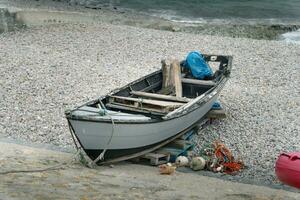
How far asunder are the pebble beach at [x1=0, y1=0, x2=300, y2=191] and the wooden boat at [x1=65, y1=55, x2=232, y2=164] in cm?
95

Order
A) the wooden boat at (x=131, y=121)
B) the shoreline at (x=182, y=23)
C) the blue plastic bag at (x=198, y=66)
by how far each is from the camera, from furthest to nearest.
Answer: the shoreline at (x=182, y=23), the blue plastic bag at (x=198, y=66), the wooden boat at (x=131, y=121)

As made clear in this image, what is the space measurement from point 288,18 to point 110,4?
11.3 meters

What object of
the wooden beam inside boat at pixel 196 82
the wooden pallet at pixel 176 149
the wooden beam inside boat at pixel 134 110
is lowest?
the wooden pallet at pixel 176 149

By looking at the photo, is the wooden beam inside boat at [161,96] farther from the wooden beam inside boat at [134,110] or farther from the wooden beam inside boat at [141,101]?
the wooden beam inside boat at [134,110]

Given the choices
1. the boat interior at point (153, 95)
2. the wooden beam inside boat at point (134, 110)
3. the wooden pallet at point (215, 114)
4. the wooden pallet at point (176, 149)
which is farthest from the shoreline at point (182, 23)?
the wooden pallet at point (176, 149)

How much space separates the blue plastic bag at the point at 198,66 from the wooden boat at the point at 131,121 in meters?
1.22

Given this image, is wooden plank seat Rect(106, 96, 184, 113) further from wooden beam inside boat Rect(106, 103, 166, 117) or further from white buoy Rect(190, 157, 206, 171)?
white buoy Rect(190, 157, 206, 171)

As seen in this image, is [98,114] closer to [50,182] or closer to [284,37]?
Answer: [50,182]

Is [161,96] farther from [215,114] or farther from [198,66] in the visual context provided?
[198,66]

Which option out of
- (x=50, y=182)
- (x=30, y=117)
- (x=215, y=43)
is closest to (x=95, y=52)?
(x=215, y=43)

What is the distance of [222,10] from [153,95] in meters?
23.9

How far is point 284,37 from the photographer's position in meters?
26.7

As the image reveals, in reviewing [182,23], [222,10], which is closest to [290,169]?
[182,23]

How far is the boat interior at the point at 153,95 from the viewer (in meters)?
9.55
